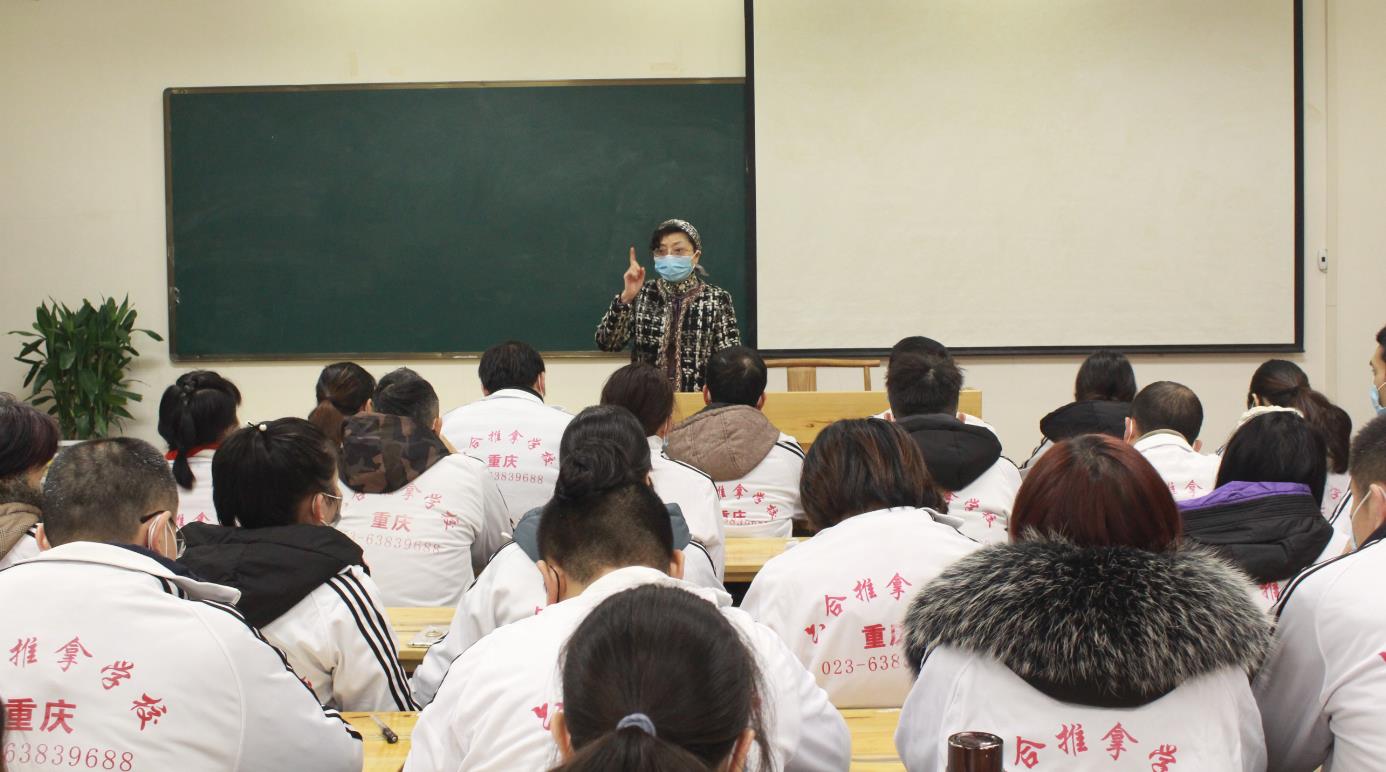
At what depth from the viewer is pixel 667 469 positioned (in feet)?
10.8

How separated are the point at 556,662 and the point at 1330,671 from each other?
1130 millimetres

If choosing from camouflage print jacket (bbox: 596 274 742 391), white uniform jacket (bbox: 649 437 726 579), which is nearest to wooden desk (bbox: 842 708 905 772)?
white uniform jacket (bbox: 649 437 726 579)

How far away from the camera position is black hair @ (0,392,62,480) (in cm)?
284

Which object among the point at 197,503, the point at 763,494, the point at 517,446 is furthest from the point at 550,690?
the point at 517,446

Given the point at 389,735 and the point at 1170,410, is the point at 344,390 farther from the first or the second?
the point at 1170,410

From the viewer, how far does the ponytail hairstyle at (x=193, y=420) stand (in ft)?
10.6

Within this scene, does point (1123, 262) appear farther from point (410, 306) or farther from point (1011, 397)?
point (410, 306)

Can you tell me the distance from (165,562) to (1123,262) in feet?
18.9

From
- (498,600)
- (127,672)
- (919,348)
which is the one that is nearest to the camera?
(127,672)

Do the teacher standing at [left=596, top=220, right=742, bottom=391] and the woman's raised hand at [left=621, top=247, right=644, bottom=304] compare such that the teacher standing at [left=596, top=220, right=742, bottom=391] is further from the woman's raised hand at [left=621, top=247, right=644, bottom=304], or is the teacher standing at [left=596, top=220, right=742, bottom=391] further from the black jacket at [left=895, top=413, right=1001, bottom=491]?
the black jacket at [left=895, top=413, right=1001, bottom=491]

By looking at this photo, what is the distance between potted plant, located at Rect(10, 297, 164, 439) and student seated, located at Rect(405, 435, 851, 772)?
5.53m

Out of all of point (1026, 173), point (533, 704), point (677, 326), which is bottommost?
point (533, 704)

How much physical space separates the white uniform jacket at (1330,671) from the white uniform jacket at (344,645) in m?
1.47

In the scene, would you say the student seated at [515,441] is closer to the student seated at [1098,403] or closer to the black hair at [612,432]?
the black hair at [612,432]
